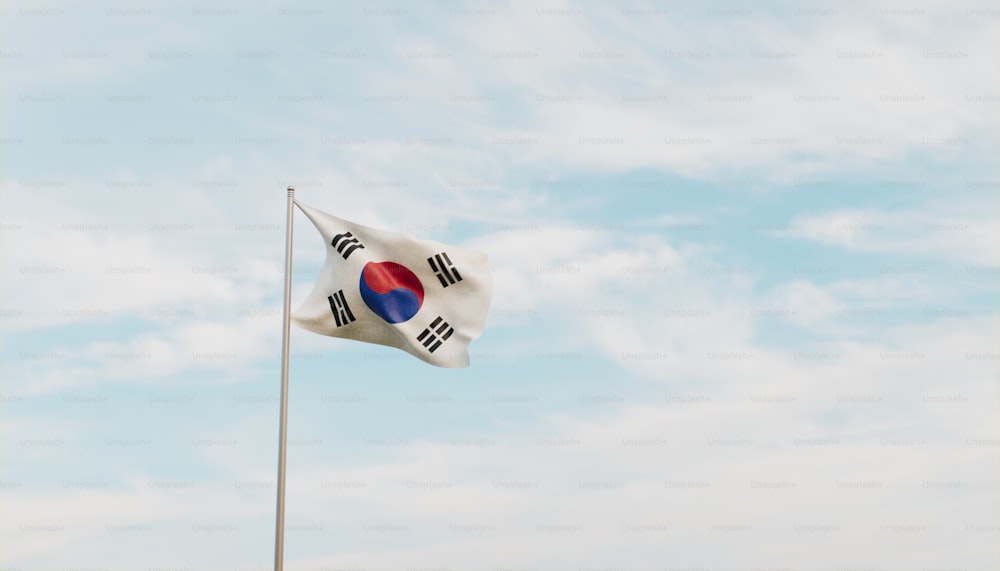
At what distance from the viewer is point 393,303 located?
1568cm

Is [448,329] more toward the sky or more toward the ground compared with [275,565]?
more toward the sky

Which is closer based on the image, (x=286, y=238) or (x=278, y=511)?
(x=278, y=511)

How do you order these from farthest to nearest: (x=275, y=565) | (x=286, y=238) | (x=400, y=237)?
(x=400, y=237), (x=286, y=238), (x=275, y=565)

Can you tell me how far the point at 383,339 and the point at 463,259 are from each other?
1.69 meters

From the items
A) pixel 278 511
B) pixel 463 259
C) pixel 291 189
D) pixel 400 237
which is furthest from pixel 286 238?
pixel 278 511

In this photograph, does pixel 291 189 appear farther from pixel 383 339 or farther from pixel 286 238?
pixel 383 339

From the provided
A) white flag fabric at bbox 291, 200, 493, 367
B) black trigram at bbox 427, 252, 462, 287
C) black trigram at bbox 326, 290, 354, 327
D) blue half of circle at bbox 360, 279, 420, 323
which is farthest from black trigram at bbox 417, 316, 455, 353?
black trigram at bbox 326, 290, 354, 327

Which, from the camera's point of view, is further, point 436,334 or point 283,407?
point 436,334

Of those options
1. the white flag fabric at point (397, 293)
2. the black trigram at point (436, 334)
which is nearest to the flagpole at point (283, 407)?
the white flag fabric at point (397, 293)

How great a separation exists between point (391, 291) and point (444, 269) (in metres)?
0.88

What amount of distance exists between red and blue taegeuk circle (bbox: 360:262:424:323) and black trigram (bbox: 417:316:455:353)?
0.33 meters

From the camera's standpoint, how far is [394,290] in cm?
1569

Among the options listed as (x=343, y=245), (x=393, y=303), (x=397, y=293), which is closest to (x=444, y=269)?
(x=397, y=293)

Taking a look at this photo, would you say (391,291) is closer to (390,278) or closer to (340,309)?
(390,278)
